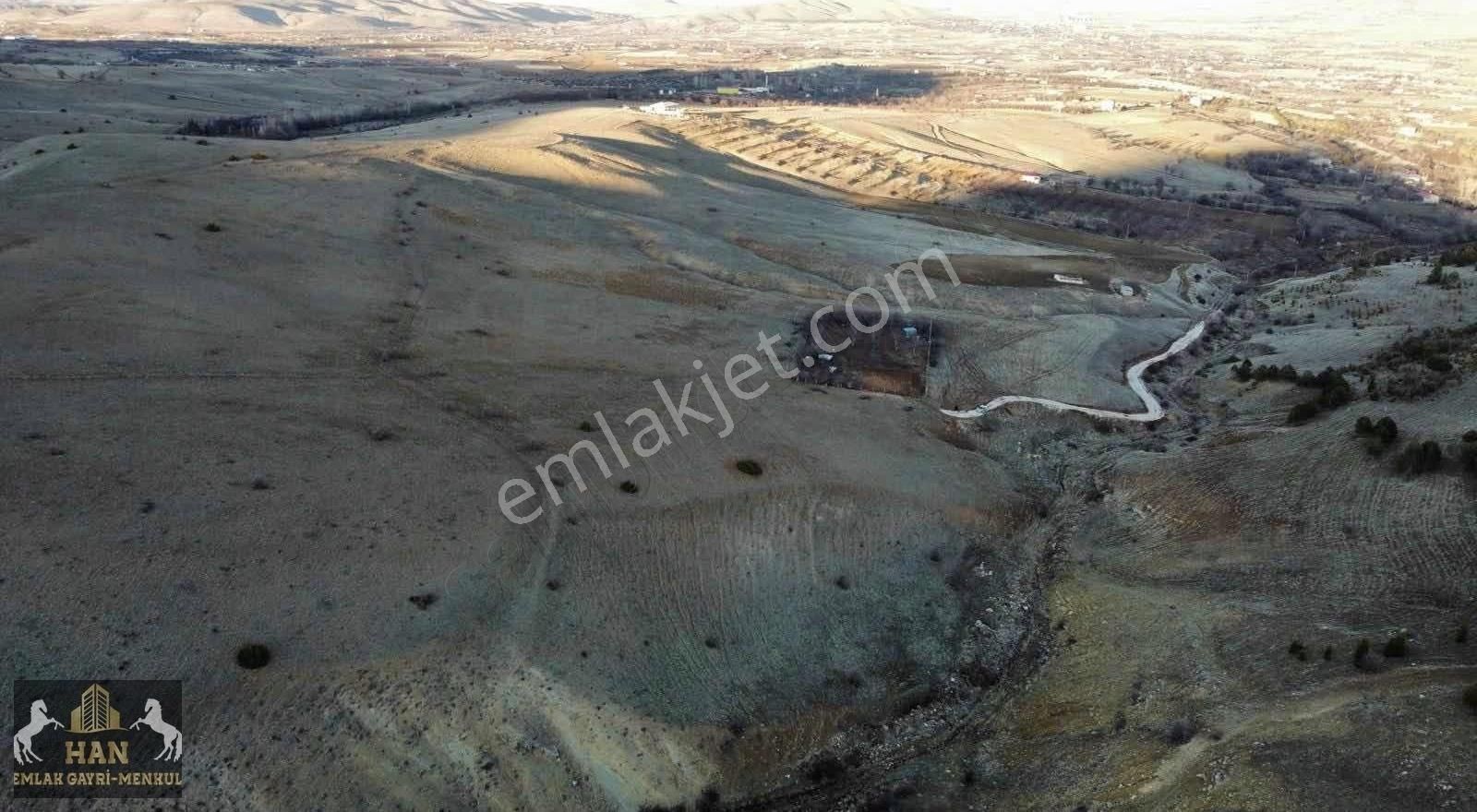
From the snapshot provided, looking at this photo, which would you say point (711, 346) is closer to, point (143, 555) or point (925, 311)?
point (925, 311)

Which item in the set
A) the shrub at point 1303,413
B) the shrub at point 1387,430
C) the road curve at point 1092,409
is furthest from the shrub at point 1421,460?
the road curve at point 1092,409

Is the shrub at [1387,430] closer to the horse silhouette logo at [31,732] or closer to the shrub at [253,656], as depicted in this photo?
the shrub at [253,656]

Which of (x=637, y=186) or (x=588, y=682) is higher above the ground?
(x=637, y=186)

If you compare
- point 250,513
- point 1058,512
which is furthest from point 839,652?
point 250,513

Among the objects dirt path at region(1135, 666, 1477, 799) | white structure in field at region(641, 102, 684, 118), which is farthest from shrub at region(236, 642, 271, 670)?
white structure in field at region(641, 102, 684, 118)

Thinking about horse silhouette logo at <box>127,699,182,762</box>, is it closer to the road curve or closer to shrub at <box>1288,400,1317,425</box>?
the road curve

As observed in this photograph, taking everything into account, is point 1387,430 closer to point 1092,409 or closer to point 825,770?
point 1092,409
